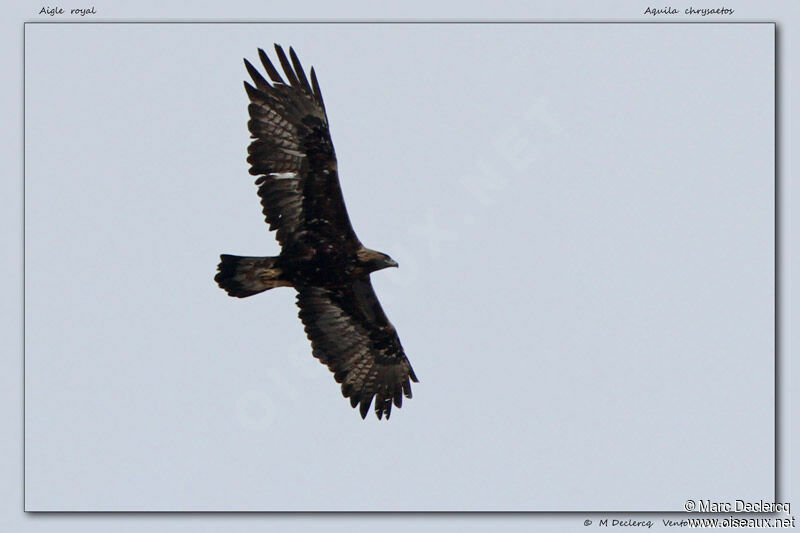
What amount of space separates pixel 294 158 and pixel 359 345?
240 centimetres

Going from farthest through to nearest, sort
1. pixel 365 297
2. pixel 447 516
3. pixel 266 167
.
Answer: pixel 365 297 < pixel 266 167 < pixel 447 516

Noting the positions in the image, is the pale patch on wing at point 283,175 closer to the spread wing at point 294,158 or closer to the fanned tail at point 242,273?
the spread wing at point 294,158

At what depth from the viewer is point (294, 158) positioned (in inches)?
483

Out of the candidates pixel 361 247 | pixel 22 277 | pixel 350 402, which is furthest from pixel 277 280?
pixel 22 277

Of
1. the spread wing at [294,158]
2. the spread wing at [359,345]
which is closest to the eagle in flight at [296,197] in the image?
the spread wing at [294,158]

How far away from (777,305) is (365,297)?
14.3ft

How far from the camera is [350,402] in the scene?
43.8 ft

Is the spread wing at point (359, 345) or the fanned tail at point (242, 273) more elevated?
the fanned tail at point (242, 273)

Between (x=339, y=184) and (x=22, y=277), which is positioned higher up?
(x=339, y=184)

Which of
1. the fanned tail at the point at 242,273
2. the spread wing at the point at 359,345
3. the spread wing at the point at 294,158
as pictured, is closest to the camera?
the spread wing at the point at 294,158

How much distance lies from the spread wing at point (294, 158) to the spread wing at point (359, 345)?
3.25ft

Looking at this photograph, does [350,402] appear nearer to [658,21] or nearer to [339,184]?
[339,184]

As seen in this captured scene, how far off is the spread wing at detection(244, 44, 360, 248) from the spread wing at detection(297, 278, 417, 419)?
3.25ft

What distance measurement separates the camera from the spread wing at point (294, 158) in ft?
39.9
